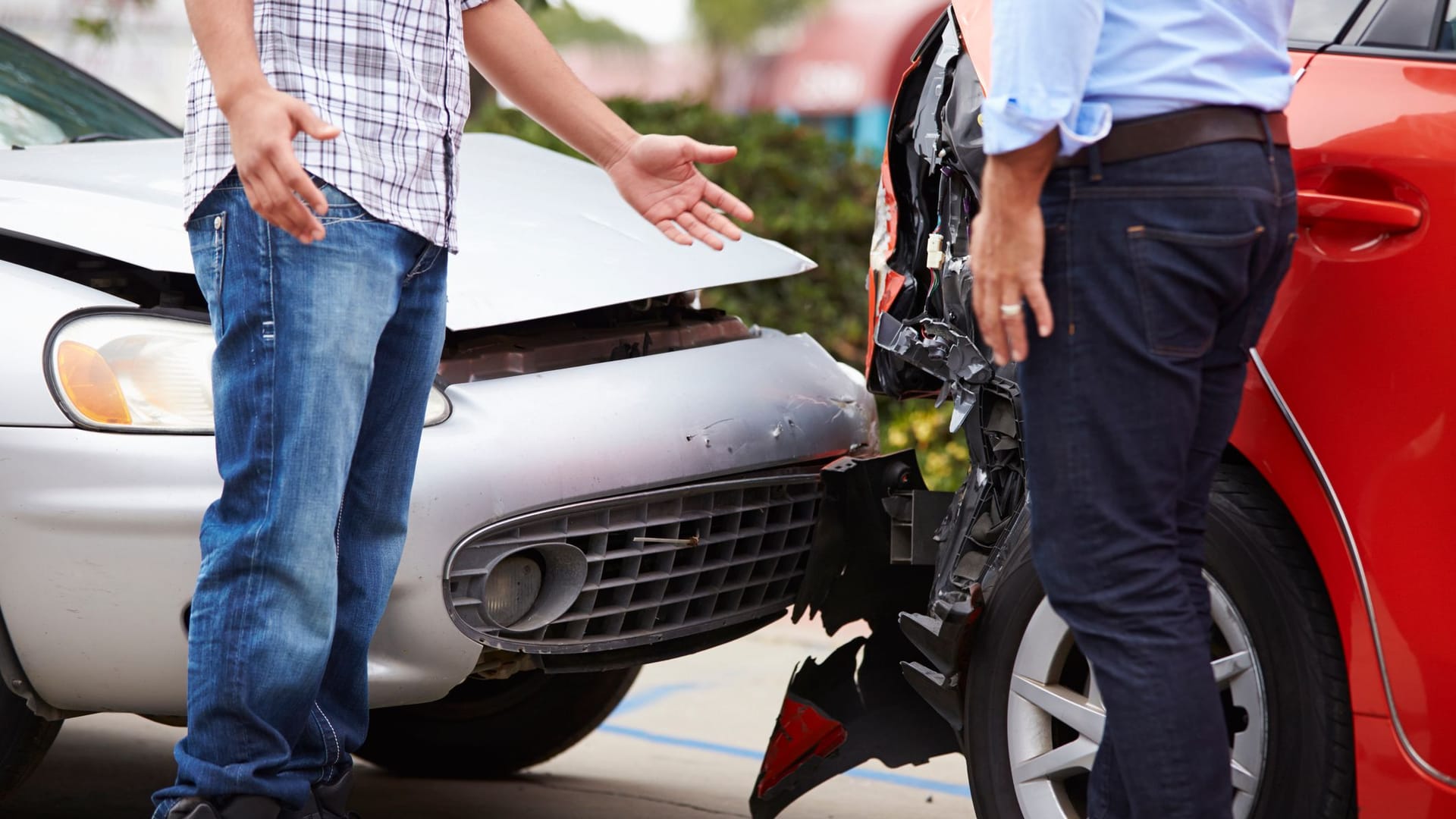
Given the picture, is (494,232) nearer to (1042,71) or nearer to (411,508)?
(411,508)

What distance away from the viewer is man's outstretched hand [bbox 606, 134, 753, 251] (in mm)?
2352

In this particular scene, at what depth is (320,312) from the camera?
6.52ft

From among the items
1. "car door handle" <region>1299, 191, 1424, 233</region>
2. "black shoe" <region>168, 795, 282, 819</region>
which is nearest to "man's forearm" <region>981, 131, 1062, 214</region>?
"car door handle" <region>1299, 191, 1424, 233</region>

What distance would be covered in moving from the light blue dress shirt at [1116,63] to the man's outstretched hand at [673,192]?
2.50ft

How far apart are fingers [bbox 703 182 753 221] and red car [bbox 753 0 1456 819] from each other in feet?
1.04

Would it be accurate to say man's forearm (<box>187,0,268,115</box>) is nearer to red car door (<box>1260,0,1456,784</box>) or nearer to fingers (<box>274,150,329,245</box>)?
fingers (<box>274,150,329,245</box>)

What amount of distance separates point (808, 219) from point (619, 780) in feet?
10.5

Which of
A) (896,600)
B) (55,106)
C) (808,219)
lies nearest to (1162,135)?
(896,600)

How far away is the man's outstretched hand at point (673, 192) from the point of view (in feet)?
7.72

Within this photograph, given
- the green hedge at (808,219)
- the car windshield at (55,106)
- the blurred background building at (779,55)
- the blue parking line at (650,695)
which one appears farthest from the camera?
the blurred background building at (779,55)

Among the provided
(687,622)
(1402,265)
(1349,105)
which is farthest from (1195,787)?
(687,622)

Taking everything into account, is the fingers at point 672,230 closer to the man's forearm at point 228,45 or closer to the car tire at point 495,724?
the man's forearm at point 228,45

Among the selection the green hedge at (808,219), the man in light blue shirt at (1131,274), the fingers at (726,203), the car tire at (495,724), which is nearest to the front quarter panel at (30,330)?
the fingers at (726,203)

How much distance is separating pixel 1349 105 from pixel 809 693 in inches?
48.8
